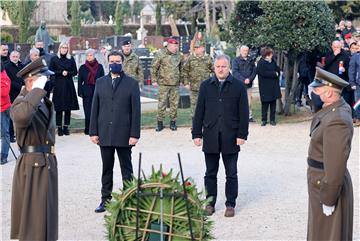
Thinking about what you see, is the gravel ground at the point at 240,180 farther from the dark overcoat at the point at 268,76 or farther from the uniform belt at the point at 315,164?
the uniform belt at the point at 315,164

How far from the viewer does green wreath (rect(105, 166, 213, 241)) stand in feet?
21.3

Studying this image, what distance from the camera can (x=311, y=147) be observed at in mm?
6637

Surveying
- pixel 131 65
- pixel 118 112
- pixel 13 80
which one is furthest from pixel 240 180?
pixel 13 80

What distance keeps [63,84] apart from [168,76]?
2182 mm

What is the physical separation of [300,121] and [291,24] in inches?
87.5

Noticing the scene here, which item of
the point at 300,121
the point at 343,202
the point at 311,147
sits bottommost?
the point at 300,121

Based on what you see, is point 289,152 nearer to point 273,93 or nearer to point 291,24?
point 273,93

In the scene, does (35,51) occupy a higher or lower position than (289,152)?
higher

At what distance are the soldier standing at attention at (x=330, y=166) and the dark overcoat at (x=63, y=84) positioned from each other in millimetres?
9412

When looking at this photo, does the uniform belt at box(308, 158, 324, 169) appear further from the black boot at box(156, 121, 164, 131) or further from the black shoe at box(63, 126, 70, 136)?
the black shoe at box(63, 126, 70, 136)

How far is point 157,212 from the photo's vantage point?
21.2ft

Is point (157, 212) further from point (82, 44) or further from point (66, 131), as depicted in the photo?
point (82, 44)

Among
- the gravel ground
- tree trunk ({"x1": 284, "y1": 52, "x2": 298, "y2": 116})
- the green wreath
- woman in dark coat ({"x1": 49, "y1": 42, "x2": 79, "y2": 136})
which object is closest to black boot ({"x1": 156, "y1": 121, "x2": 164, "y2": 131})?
the gravel ground

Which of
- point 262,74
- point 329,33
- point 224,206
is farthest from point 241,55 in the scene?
point 224,206
